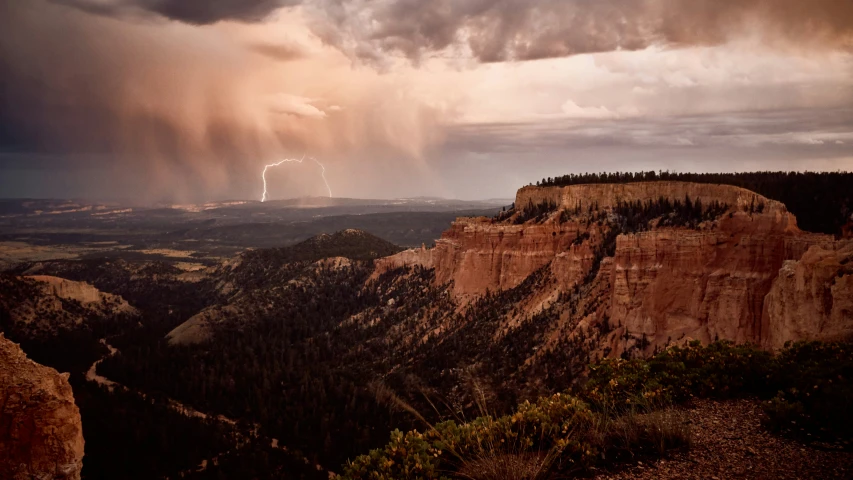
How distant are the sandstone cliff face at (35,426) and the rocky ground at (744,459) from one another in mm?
15391

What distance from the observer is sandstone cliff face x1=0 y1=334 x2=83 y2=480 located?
14977 mm

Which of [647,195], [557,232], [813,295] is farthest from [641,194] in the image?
[813,295]

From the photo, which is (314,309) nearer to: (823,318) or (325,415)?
(325,415)

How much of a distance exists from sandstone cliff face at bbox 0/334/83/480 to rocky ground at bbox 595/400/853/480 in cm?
1539

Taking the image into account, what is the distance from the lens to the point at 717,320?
4381cm

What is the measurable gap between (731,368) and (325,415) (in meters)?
47.7

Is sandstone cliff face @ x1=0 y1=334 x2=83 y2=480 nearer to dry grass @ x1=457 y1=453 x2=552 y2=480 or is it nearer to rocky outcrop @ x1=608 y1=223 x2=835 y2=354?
dry grass @ x1=457 y1=453 x2=552 y2=480

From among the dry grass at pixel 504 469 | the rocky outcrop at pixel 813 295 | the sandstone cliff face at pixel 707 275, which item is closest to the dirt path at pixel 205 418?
the sandstone cliff face at pixel 707 275

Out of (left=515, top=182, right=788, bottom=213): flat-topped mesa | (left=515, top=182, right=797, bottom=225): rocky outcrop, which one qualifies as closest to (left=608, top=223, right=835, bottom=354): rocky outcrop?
(left=515, top=182, right=797, bottom=225): rocky outcrop

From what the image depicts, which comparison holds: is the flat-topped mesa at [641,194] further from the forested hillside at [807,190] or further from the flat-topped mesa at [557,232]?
the forested hillside at [807,190]

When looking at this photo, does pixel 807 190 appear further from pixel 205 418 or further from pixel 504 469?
pixel 205 418

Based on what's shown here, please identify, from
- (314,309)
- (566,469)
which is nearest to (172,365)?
(314,309)

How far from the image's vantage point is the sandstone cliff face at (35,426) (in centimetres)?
1498

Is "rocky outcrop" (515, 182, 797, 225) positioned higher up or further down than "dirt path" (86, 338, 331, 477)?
higher up
